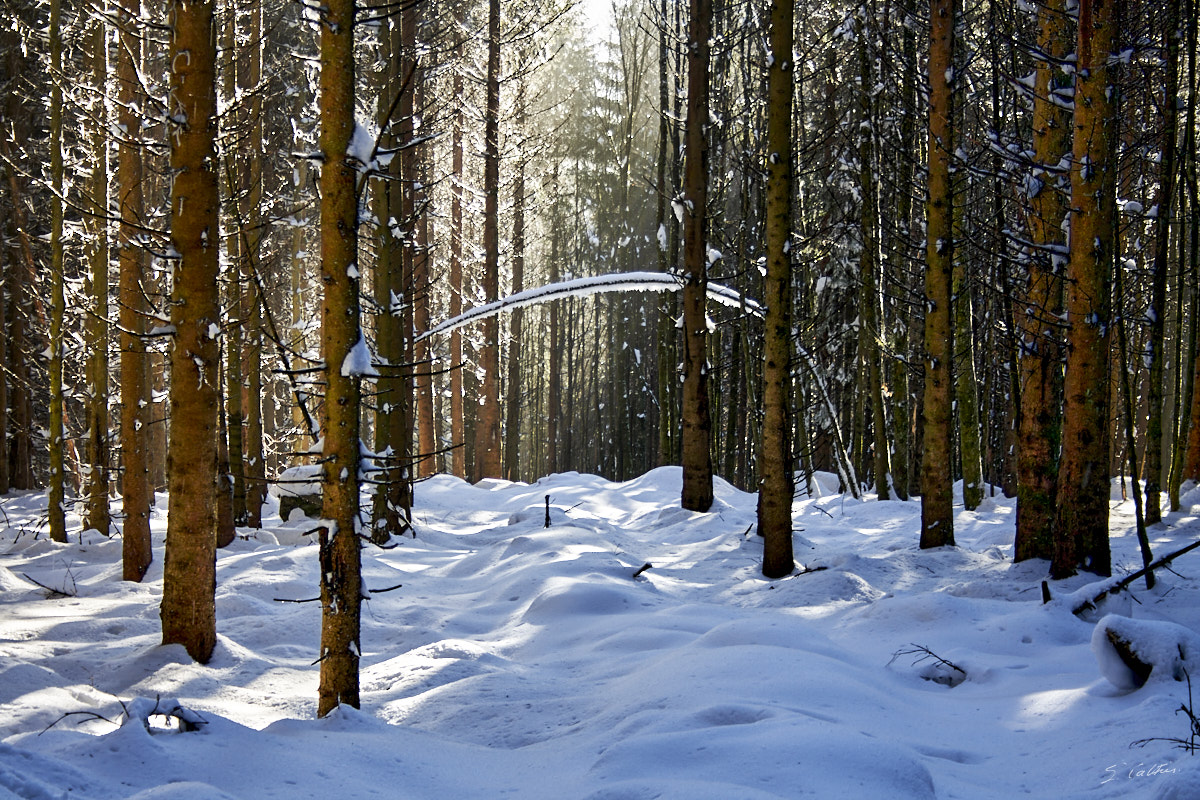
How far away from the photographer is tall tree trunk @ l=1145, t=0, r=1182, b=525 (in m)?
6.19

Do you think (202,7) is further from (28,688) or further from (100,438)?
(100,438)

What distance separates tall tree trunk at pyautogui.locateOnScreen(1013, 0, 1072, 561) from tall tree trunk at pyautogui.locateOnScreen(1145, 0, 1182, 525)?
0.71 metres

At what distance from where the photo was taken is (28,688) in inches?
176

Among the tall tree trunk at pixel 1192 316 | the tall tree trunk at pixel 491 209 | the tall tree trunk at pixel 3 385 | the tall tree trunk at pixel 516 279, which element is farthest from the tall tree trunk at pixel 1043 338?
the tall tree trunk at pixel 3 385

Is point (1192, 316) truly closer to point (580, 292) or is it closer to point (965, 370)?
point (965, 370)

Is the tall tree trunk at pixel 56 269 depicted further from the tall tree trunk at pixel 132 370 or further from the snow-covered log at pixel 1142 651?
the snow-covered log at pixel 1142 651

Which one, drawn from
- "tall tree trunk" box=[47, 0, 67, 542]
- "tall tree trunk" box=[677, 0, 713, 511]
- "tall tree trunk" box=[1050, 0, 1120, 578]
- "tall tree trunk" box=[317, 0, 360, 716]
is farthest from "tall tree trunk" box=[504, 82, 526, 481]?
"tall tree trunk" box=[317, 0, 360, 716]

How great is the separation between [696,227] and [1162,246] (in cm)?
569

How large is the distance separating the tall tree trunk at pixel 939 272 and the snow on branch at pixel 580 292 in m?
1.79

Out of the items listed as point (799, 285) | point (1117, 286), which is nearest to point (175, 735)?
point (1117, 286)

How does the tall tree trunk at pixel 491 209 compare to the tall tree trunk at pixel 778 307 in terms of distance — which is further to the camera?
the tall tree trunk at pixel 491 209

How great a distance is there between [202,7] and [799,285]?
1812 centimetres

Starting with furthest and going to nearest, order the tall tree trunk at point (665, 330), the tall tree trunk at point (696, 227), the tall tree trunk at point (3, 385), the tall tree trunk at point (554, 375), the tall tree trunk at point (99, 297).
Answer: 1. the tall tree trunk at point (554, 375)
2. the tall tree trunk at point (665, 330)
3. the tall tree trunk at point (3, 385)
4. the tall tree trunk at point (696, 227)
5. the tall tree trunk at point (99, 297)

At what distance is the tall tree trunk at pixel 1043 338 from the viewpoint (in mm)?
6859
